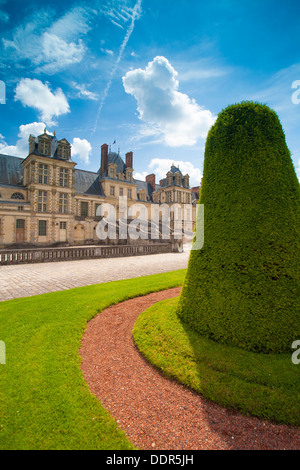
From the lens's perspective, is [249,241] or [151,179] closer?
[249,241]

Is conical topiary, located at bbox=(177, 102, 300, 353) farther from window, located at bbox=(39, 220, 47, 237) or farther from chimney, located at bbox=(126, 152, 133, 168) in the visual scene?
chimney, located at bbox=(126, 152, 133, 168)

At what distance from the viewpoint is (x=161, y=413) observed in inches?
114

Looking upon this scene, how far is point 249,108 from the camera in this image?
15.0 ft

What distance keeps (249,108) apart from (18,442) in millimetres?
6454

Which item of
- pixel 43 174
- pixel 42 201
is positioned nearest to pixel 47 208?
pixel 42 201

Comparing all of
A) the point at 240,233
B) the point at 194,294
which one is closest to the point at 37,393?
the point at 194,294

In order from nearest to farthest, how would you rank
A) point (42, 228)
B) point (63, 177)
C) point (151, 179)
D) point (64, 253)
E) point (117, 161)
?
point (64, 253)
point (42, 228)
point (63, 177)
point (117, 161)
point (151, 179)

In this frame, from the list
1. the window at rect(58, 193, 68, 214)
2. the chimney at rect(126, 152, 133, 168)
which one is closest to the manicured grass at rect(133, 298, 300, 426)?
the window at rect(58, 193, 68, 214)

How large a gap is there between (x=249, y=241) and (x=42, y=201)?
3021 cm

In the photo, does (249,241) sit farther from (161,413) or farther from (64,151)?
(64,151)

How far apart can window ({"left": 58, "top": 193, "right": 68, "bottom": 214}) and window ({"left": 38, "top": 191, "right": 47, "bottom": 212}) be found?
191 centimetres
